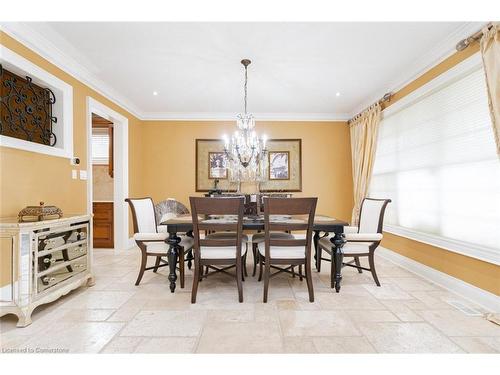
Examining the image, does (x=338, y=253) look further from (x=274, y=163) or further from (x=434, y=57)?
(x=274, y=163)

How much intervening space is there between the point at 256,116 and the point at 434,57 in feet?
9.57

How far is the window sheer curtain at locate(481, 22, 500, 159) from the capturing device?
191cm

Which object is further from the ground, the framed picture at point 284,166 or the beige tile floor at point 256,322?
the framed picture at point 284,166

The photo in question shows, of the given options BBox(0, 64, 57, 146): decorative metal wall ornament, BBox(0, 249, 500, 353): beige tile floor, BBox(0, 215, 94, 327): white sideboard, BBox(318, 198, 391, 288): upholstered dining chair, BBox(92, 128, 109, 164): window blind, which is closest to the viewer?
BBox(0, 249, 500, 353): beige tile floor

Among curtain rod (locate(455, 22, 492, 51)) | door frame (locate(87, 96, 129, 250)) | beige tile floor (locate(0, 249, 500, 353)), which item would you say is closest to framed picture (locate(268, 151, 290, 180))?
beige tile floor (locate(0, 249, 500, 353))

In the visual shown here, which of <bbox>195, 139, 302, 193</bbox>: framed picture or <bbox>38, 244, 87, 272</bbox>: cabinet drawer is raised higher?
<bbox>195, 139, 302, 193</bbox>: framed picture

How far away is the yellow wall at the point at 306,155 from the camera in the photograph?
4.93m

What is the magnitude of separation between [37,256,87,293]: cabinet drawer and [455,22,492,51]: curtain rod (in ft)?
13.8

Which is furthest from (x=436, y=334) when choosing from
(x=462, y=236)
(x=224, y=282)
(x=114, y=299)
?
(x=114, y=299)

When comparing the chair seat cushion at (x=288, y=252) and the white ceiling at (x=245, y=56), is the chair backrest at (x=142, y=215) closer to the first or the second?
the chair seat cushion at (x=288, y=252)

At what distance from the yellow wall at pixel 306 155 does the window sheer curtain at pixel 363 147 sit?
1.09ft

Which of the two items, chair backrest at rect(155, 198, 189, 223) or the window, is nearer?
the window

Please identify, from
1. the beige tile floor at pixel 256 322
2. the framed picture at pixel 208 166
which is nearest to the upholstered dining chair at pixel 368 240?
the beige tile floor at pixel 256 322

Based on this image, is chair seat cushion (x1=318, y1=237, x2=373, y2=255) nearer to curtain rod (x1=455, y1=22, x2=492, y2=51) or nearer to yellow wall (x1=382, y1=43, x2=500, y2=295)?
yellow wall (x1=382, y1=43, x2=500, y2=295)
